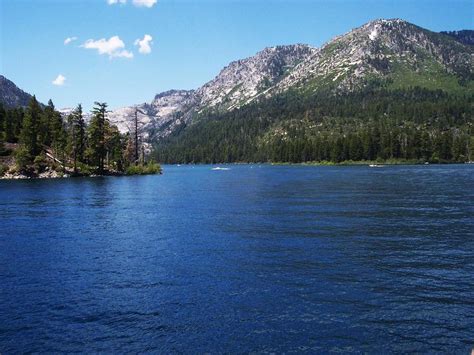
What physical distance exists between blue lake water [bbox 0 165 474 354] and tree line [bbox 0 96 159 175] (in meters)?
105

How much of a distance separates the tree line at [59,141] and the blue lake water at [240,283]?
104897mm

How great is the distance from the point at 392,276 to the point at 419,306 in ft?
20.3

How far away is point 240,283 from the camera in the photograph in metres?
30.9

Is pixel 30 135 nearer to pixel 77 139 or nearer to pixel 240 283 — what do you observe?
pixel 77 139

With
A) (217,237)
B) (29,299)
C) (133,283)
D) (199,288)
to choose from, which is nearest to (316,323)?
(199,288)

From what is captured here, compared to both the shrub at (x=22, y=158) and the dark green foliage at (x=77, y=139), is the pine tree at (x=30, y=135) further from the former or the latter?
the dark green foliage at (x=77, y=139)

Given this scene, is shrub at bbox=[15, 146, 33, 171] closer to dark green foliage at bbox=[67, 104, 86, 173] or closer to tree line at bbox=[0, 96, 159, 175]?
tree line at bbox=[0, 96, 159, 175]

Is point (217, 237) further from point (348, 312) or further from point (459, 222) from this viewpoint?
point (459, 222)

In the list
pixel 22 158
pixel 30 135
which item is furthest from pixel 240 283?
pixel 30 135

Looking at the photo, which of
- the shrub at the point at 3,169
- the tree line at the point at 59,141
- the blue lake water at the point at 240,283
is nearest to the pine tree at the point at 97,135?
the tree line at the point at 59,141

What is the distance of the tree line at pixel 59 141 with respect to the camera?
158 m

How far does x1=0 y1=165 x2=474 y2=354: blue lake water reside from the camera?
2200cm

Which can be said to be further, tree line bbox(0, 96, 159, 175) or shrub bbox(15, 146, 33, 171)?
tree line bbox(0, 96, 159, 175)

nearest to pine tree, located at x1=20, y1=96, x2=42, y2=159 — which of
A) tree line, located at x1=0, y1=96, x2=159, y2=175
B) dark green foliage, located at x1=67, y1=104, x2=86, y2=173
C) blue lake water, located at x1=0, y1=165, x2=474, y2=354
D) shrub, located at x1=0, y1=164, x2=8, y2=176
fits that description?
tree line, located at x1=0, y1=96, x2=159, y2=175
